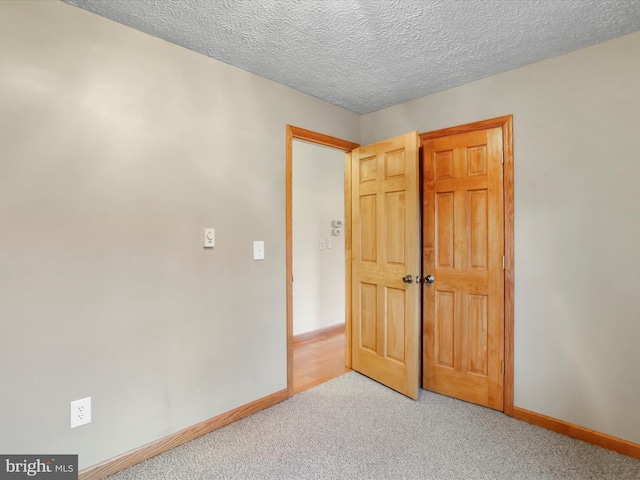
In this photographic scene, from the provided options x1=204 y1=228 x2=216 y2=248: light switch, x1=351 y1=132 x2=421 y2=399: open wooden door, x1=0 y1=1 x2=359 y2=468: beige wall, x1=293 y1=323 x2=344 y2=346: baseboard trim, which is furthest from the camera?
x1=293 y1=323 x2=344 y2=346: baseboard trim

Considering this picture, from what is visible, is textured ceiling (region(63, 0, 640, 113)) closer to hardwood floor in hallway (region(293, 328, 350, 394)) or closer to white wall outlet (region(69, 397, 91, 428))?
white wall outlet (region(69, 397, 91, 428))

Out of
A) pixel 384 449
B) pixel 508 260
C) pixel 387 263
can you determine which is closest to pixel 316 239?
pixel 387 263

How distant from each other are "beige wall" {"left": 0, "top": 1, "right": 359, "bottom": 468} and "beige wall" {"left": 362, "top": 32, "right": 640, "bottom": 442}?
Answer: 1765 millimetres

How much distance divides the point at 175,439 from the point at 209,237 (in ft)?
4.05

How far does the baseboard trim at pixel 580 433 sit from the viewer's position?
2.01 meters

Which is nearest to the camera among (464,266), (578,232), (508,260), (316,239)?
(578,232)

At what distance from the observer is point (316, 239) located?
4.50 metres

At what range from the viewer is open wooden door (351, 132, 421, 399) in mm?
2680

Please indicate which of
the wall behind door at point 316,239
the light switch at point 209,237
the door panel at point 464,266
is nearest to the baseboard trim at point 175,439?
the light switch at point 209,237

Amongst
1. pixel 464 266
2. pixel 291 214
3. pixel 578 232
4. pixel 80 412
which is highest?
pixel 291 214

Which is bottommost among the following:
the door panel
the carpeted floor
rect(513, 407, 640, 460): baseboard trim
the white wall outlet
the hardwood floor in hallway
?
the hardwood floor in hallway

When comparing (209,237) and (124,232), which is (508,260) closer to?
(209,237)

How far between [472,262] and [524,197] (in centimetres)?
57

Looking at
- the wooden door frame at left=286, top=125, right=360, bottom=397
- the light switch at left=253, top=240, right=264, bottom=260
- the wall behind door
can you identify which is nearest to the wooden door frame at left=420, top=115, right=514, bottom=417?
the wooden door frame at left=286, top=125, right=360, bottom=397
